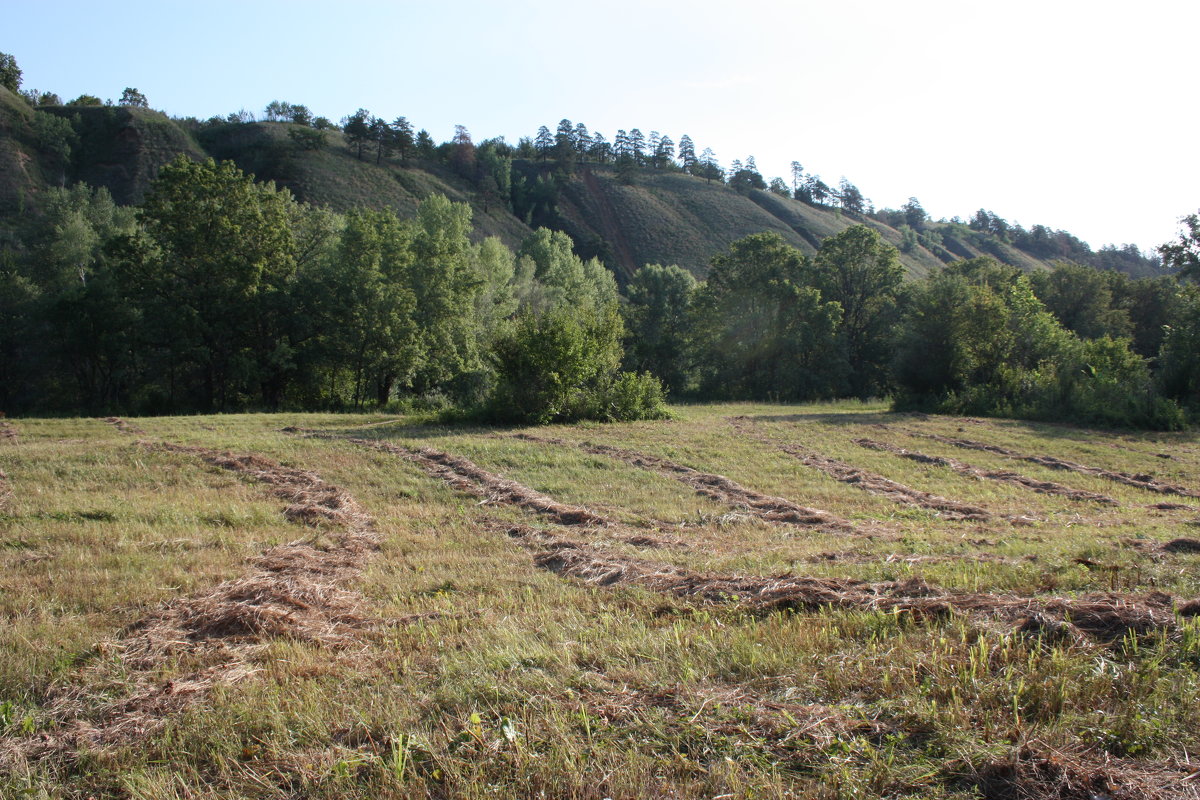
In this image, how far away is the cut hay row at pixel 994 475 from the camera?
13.0 m

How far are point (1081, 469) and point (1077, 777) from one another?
1705cm

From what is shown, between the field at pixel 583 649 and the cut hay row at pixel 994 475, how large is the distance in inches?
88.1

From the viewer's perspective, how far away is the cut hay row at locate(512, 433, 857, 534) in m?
10.1

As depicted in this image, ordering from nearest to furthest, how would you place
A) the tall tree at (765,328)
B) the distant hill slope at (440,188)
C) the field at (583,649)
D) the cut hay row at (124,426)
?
the field at (583,649), the cut hay row at (124,426), the tall tree at (765,328), the distant hill slope at (440,188)

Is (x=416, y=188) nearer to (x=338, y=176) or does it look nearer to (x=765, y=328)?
(x=338, y=176)

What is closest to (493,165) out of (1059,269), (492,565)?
(1059,269)

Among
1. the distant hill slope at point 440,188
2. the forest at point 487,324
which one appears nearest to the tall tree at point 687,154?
the distant hill slope at point 440,188

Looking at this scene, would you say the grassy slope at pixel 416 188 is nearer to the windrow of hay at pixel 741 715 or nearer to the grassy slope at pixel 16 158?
the grassy slope at pixel 16 158

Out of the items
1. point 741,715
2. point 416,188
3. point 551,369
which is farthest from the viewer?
point 416,188

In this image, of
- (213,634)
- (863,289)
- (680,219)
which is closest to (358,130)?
(680,219)

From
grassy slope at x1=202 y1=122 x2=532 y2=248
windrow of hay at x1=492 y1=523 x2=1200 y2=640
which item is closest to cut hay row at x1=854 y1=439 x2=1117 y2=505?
windrow of hay at x1=492 y1=523 x2=1200 y2=640

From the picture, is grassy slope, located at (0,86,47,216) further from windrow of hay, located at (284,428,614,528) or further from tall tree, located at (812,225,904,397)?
tall tree, located at (812,225,904,397)

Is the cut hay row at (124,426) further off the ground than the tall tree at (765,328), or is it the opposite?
the tall tree at (765,328)

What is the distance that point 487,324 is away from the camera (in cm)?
4281
